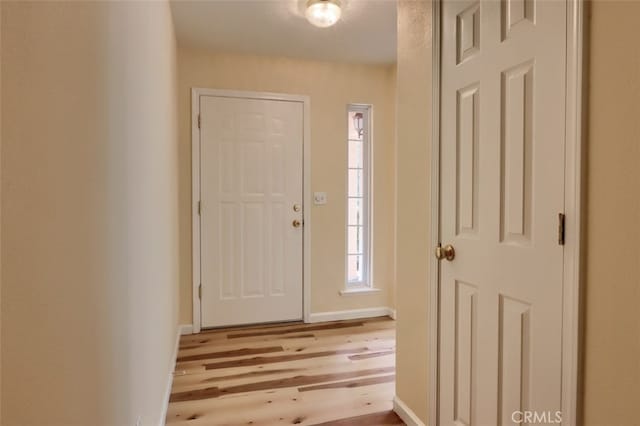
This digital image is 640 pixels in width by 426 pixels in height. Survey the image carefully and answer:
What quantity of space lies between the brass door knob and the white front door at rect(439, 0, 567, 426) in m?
0.02

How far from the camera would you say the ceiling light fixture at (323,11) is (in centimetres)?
229

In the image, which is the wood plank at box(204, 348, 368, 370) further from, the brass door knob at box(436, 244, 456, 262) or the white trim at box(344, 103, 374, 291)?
the brass door knob at box(436, 244, 456, 262)

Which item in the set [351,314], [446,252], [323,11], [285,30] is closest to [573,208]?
[446,252]

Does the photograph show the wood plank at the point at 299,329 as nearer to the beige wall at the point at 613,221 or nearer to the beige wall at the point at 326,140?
the beige wall at the point at 326,140

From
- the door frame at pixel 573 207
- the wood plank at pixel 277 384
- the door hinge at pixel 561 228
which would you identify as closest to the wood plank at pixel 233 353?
the wood plank at pixel 277 384

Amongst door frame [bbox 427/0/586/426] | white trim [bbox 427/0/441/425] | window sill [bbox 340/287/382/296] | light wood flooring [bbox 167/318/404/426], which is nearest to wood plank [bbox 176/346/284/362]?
light wood flooring [bbox 167/318/404/426]

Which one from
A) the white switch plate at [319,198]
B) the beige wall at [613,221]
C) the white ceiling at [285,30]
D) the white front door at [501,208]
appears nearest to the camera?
the beige wall at [613,221]

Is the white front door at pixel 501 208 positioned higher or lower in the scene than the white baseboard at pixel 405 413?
higher

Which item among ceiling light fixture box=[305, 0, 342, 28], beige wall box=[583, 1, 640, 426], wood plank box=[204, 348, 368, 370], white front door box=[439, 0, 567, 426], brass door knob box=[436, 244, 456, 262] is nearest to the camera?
beige wall box=[583, 1, 640, 426]

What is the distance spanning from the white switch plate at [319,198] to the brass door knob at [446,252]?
Answer: 1888 mm

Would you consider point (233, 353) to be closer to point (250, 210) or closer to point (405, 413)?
point (250, 210)

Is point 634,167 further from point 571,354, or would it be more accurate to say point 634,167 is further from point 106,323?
point 106,323

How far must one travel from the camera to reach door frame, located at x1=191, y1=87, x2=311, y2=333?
124 inches

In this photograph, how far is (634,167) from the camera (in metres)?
0.91
